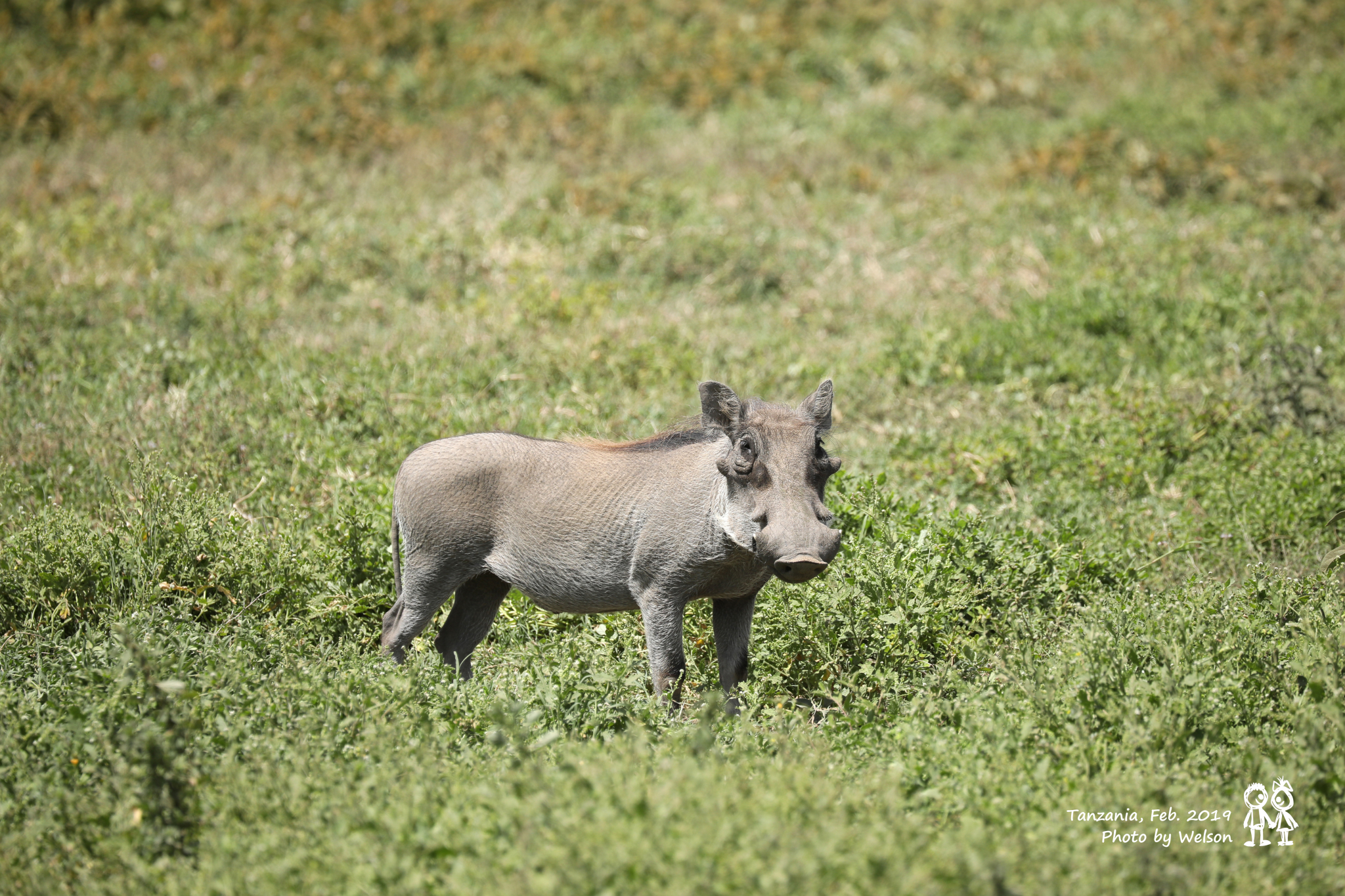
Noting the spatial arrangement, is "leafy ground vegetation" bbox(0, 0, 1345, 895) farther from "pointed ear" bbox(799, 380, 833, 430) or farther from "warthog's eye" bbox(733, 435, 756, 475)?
"pointed ear" bbox(799, 380, 833, 430)

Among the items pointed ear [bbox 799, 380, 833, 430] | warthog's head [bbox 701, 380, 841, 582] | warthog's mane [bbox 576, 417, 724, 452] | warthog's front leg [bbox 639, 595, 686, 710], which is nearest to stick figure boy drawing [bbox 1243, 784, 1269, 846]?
warthog's head [bbox 701, 380, 841, 582]

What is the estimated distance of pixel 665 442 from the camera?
4355 millimetres

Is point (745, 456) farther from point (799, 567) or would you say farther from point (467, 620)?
point (467, 620)

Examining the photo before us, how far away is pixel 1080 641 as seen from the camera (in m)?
4.00

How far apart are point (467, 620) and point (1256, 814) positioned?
2.92 meters

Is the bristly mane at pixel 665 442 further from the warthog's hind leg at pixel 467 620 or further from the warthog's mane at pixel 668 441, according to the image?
the warthog's hind leg at pixel 467 620

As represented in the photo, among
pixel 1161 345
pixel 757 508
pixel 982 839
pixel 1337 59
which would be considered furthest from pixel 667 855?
pixel 1337 59

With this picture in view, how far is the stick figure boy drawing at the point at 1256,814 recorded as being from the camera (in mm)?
3097

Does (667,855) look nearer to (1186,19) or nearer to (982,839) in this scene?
(982,839)

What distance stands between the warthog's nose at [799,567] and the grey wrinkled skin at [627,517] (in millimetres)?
224

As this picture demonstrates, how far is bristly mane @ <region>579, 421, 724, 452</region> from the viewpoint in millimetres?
4312

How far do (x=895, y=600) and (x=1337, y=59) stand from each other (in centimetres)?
1115

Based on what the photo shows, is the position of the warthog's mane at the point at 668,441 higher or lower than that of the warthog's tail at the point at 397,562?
higher

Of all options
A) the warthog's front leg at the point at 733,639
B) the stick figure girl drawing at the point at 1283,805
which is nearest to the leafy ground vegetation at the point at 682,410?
the stick figure girl drawing at the point at 1283,805
